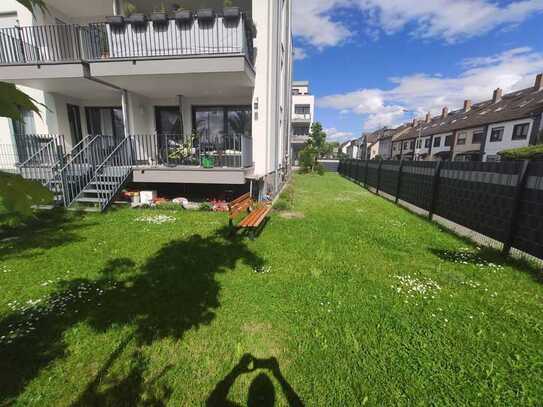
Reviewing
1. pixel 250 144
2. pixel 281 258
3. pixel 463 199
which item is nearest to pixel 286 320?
pixel 281 258

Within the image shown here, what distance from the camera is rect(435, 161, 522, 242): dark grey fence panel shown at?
5547 millimetres

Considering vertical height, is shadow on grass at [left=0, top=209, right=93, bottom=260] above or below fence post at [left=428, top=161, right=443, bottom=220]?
below

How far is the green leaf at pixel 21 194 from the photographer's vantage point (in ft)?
4.11

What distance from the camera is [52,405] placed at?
2.21 meters

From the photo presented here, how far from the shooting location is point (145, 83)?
9.44 meters

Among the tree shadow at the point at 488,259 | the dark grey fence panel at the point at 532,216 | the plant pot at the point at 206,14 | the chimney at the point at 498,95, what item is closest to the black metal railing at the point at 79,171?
the plant pot at the point at 206,14

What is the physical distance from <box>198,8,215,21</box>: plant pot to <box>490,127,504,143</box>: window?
114 ft

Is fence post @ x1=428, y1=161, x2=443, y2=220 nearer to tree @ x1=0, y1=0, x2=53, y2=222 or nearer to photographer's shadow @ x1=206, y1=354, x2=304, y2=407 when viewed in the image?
photographer's shadow @ x1=206, y1=354, x2=304, y2=407

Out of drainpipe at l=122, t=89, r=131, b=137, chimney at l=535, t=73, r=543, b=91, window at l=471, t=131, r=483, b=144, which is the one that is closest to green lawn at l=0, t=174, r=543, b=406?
drainpipe at l=122, t=89, r=131, b=137

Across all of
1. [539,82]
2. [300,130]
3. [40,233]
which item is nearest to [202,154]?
[40,233]

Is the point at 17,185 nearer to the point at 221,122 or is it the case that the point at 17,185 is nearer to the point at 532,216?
the point at 532,216

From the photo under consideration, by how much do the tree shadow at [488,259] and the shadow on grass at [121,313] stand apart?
12.8ft

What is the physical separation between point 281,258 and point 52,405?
361 centimetres

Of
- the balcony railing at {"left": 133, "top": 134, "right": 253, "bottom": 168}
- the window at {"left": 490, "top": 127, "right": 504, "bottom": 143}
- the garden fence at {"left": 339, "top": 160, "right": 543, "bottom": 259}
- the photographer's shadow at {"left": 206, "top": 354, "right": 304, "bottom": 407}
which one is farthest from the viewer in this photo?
the window at {"left": 490, "top": 127, "right": 504, "bottom": 143}
